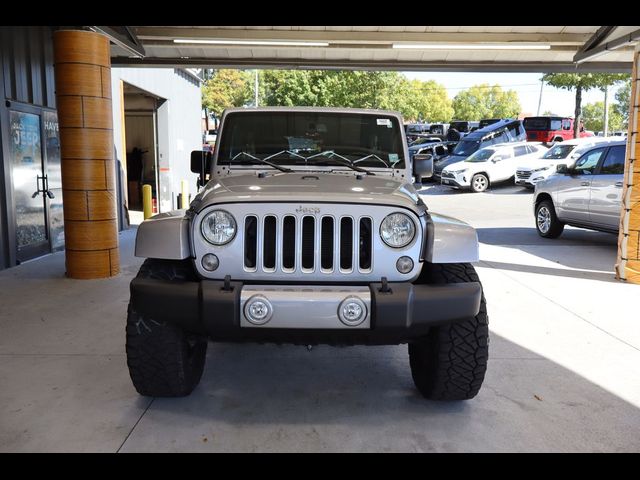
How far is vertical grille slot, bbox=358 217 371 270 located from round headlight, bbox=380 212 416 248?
85mm

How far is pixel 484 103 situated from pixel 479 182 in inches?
2351

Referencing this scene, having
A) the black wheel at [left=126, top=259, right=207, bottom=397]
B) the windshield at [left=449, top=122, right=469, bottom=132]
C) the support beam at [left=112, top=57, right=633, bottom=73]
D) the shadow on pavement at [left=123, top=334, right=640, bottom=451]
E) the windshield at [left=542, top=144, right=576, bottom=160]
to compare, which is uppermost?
the windshield at [left=449, top=122, right=469, bottom=132]

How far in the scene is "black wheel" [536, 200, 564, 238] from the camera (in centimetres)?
1066

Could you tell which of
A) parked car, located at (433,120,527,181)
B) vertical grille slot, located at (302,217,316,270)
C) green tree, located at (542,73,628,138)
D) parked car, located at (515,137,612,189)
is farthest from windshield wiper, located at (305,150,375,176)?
green tree, located at (542,73,628,138)

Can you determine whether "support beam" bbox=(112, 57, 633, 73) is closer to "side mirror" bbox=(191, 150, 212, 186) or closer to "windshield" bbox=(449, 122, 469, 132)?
"side mirror" bbox=(191, 150, 212, 186)

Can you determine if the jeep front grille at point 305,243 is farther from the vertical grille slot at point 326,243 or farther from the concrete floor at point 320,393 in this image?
the concrete floor at point 320,393

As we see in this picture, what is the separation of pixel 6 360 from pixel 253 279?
2325 mm

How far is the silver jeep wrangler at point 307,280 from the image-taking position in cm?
296

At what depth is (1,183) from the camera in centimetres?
779

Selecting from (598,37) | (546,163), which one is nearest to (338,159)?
(598,37)

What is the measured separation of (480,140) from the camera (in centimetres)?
2420

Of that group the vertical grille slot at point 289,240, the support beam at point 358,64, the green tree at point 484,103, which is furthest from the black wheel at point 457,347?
the green tree at point 484,103
